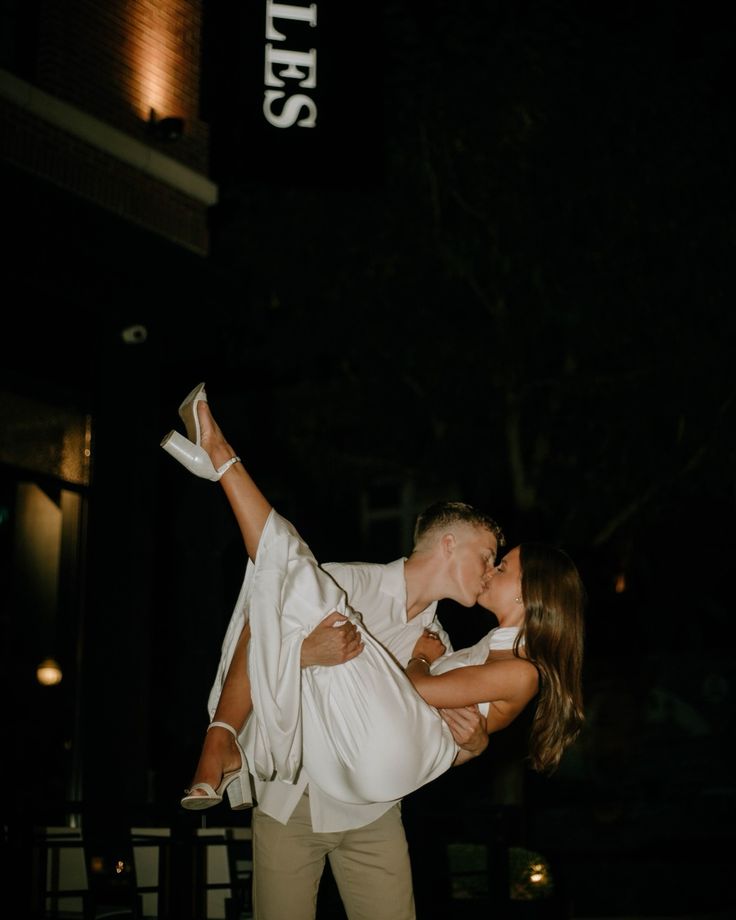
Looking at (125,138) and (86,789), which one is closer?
(86,789)

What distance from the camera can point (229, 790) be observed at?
3.70 meters

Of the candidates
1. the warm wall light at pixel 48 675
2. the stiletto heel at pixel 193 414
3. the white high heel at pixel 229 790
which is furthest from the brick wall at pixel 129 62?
the white high heel at pixel 229 790

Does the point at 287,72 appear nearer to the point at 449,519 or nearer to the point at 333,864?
the point at 449,519

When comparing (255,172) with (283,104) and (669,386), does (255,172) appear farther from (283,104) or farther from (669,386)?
(669,386)

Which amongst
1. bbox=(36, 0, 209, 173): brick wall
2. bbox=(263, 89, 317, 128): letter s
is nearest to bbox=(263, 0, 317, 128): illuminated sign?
bbox=(263, 89, 317, 128): letter s

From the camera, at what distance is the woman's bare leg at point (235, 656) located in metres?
3.49

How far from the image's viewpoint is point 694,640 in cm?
2070

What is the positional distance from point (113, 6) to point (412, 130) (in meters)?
4.13

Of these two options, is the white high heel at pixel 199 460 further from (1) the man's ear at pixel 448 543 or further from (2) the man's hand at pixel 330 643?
(1) the man's ear at pixel 448 543

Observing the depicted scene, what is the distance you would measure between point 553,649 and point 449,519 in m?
0.60

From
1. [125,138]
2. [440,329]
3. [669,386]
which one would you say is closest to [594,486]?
[669,386]

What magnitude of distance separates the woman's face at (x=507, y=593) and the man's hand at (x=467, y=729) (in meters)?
0.48

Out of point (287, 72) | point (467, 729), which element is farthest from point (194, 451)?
point (287, 72)

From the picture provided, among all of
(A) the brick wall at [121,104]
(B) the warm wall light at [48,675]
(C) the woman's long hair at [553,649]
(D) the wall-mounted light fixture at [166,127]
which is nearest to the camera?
(C) the woman's long hair at [553,649]
